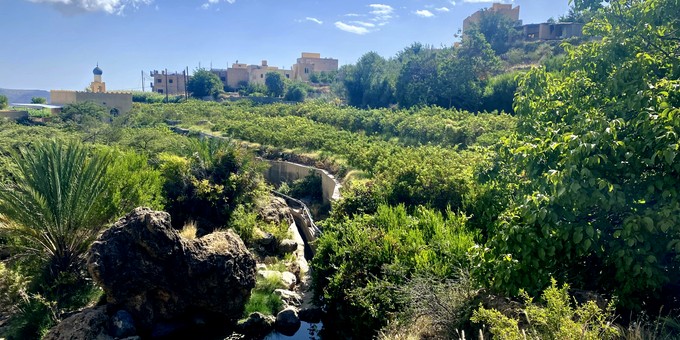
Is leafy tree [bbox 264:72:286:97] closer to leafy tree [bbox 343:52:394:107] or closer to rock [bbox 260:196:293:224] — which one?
leafy tree [bbox 343:52:394:107]

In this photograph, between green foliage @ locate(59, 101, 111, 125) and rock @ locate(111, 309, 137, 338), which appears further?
green foliage @ locate(59, 101, 111, 125)

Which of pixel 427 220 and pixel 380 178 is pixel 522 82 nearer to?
pixel 427 220

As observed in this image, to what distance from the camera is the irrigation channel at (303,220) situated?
980cm

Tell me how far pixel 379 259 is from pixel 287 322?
302 cm

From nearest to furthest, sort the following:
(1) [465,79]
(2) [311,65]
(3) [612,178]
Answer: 1. (3) [612,178]
2. (1) [465,79]
3. (2) [311,65]

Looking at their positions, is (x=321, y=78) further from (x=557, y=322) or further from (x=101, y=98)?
(x=557, y=322)

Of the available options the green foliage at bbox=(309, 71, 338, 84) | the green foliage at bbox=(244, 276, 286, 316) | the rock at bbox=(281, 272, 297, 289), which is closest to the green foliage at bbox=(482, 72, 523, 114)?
the rock at bbox=(281, 272, 297, 289)

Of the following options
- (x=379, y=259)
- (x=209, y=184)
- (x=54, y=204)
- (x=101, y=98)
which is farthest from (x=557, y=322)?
(x=101, y=98)

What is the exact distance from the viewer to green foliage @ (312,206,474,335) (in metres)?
7.22

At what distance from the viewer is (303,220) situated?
16.3m

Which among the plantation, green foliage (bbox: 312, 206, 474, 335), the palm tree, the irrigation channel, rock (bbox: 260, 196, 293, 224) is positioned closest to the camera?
the plantation

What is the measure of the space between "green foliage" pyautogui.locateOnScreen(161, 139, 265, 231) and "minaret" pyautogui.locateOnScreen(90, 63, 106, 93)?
53667 mm

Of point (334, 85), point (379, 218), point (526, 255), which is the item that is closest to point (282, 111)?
point (334, 85)

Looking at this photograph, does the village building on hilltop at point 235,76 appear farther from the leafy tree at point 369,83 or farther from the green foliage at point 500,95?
the green foliage at point 500,95
